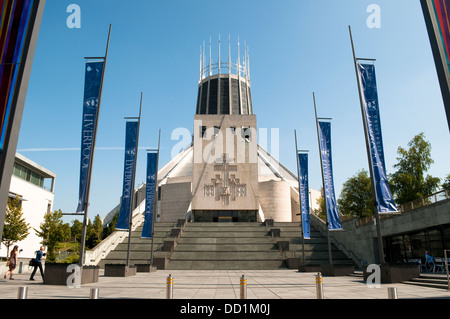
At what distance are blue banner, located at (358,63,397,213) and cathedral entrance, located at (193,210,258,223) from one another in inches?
1100

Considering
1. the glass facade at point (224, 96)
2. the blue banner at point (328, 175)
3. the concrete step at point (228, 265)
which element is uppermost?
the glass facade at point (224, 96)

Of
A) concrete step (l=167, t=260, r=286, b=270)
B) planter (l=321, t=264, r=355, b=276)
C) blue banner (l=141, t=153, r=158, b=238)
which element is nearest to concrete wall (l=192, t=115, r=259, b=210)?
concrete step (l=167, t=260, r=286, b=270)

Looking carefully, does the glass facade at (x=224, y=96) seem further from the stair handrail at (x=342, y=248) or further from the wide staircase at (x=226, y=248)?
the stair handrail at (x=342, y=248)

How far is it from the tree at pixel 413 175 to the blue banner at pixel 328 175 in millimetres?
18567

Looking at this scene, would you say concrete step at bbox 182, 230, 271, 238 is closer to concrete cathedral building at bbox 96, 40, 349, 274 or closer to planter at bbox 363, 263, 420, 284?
concrete cathedral building at bbox 96, 40, 349, 274

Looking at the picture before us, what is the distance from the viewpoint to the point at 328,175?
1673 cm

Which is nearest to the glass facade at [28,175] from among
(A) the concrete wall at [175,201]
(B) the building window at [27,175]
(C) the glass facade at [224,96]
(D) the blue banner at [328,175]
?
(B) the building window at [27,175]

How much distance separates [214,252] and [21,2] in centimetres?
2307

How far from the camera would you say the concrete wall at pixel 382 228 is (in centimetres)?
1638

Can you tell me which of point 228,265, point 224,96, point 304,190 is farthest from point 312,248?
point 224,96

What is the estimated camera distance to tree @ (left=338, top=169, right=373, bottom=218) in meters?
38.8

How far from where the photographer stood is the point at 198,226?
3362 centimetres

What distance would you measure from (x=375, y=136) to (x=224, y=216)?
28993 millimetres
